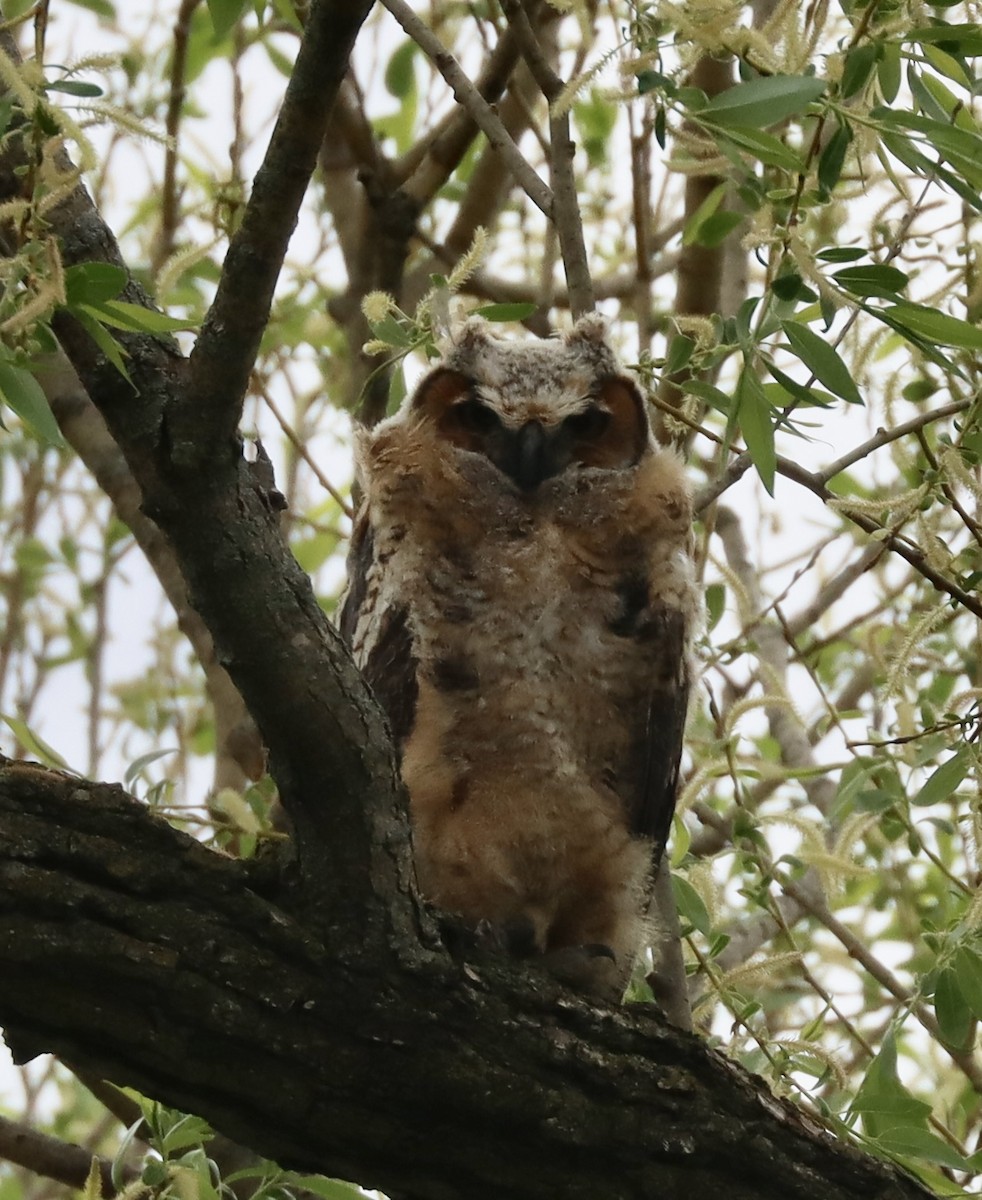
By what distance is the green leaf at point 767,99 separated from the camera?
2191 millimetres

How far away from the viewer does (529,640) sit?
318 cm

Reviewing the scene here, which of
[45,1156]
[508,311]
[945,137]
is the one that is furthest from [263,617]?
[45,1156]

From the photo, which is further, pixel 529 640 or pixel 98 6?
pixel 98 6

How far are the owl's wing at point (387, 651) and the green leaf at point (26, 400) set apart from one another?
98 cm

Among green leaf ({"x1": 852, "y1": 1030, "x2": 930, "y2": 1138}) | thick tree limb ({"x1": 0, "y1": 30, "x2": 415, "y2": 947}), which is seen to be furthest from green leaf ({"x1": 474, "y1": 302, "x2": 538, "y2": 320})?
green leaf ({"x1": 852, "y1": 1030, "x2": 930, "y2": 1138})

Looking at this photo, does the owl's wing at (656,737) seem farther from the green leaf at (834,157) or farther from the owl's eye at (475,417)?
the green leaf at (834,157)

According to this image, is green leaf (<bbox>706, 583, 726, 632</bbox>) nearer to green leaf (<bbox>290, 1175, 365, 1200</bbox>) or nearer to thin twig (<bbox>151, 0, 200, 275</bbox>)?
green leaf (<bbox>290, 1175, 365, 1200</bbox>)

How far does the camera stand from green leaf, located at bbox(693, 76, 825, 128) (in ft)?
7.19

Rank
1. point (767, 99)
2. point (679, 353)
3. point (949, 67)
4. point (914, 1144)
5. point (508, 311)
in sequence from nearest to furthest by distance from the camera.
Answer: point (767, 99) < point (949, 67) < point (914, 1144) < point (679, 353) < point (508, 311)

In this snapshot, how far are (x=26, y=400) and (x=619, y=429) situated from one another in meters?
Answer: 1.62

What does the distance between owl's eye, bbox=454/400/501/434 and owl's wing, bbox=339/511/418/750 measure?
34cm

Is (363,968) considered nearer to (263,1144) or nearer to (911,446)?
(263,1144)

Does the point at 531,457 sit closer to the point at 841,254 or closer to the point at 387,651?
the point at 387,651

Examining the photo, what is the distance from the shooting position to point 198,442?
2.05m
